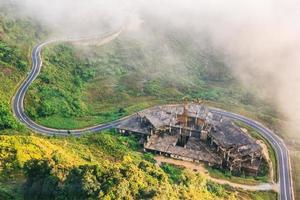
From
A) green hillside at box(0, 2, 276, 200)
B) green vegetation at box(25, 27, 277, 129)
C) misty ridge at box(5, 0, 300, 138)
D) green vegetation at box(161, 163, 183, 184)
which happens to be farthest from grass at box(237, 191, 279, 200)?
misty ridge at box(5, 0, 300, 138)

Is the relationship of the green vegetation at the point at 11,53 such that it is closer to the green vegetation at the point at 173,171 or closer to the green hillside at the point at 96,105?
the green hillside at the point at 96,105

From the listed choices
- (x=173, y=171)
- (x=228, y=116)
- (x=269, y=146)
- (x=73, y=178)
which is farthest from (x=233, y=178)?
(x=73, y=178)

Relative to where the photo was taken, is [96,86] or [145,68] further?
[145,68]

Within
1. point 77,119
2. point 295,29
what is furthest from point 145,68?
point 295,29

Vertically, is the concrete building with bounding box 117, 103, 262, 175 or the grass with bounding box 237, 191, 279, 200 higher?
the concrete building with bounding box 117, 103, 262, 175

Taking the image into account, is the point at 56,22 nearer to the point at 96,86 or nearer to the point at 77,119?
the point at 96,86

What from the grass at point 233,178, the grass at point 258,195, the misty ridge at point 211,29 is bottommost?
the grass at point 258,195

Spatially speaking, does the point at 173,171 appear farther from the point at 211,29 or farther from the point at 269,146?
the point at 211,29

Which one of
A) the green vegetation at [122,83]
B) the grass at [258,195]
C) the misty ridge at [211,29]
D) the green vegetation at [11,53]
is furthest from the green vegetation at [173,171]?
the misty ridge at [211,29]

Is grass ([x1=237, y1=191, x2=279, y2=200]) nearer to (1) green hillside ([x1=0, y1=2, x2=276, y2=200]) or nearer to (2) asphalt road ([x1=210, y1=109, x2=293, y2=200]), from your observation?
(1) green hillside ([x1=0, y1=2, x2=276, y2=200])
